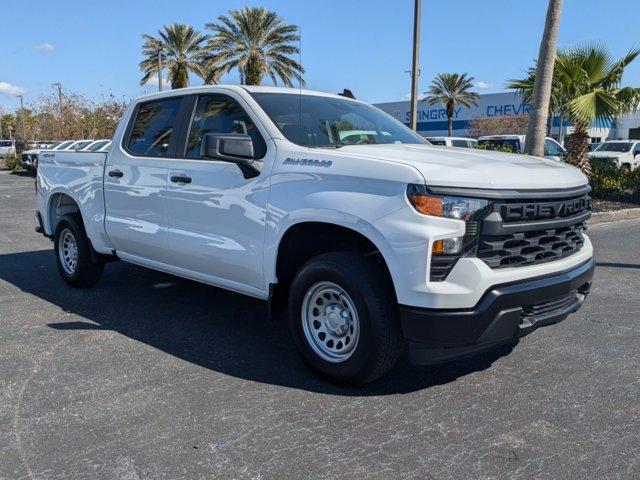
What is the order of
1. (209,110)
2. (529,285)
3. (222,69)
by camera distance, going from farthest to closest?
(222,69) < (209,110) < (529,285)

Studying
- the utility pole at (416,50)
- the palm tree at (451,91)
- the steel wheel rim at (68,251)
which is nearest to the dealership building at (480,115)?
the palm tree at (451,91)

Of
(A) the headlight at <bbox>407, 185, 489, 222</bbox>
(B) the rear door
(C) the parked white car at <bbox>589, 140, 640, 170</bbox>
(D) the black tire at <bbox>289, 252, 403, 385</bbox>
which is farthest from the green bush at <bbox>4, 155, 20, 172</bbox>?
(A) the headlight at <bbox>407, 185, 489, 222</bbox>

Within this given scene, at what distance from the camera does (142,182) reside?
17.3 feet

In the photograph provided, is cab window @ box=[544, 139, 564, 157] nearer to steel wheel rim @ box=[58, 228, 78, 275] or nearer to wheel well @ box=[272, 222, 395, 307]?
steel wheel rim @ box=[58, 228, 78, 275]

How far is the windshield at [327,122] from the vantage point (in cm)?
446

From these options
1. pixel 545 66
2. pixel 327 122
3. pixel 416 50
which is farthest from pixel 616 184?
pixel 327 122

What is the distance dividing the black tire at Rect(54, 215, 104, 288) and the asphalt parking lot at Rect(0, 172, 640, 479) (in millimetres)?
672

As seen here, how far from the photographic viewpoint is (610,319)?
216 inches

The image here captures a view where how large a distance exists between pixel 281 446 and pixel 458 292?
1240mm

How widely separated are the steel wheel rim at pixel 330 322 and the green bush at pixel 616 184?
11.9m

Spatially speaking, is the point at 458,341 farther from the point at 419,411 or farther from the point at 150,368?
the point at 150,368

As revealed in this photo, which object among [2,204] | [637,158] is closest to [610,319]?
[2,204]

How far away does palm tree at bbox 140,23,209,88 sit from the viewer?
4056 centimetres

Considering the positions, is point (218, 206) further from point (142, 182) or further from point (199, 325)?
point (199, 325)
